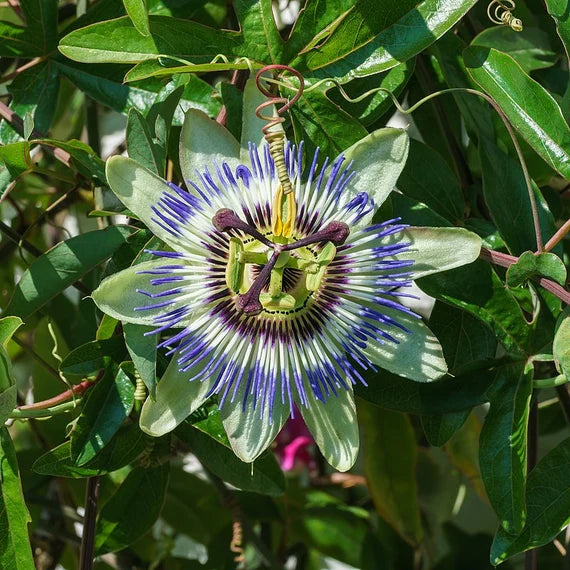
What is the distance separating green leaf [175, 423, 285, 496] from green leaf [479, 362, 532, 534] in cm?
34

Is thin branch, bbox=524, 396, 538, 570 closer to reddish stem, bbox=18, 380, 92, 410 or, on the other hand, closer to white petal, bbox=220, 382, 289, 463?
white petal, bbox=220, 382, 289, 463

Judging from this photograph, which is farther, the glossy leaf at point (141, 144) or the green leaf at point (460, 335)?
the green leaf at point (460, 335)

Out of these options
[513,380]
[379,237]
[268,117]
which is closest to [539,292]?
[513,380]

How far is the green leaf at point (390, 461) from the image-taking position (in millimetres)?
1858

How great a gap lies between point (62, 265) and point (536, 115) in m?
0.68

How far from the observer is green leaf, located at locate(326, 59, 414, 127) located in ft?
4.11

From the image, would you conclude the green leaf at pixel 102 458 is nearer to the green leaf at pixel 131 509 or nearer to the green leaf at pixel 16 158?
the green leaf at pixel 131 509

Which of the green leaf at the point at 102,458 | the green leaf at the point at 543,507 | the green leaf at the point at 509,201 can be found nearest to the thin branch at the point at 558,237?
the green leaf at the point at 509,201

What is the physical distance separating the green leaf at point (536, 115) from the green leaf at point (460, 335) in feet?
0.82

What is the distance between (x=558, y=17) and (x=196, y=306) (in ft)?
2.01

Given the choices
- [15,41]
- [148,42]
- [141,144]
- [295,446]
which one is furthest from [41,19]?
[295,446]

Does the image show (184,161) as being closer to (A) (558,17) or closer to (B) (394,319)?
(B) (394,319)

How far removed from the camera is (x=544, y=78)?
157 centimetres

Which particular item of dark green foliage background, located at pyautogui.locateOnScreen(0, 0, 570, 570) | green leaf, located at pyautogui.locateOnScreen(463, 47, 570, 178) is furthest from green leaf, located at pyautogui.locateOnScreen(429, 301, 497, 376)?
green leaf, located at pyautogui.locateOnScreen(463, 47, 570, 178)
